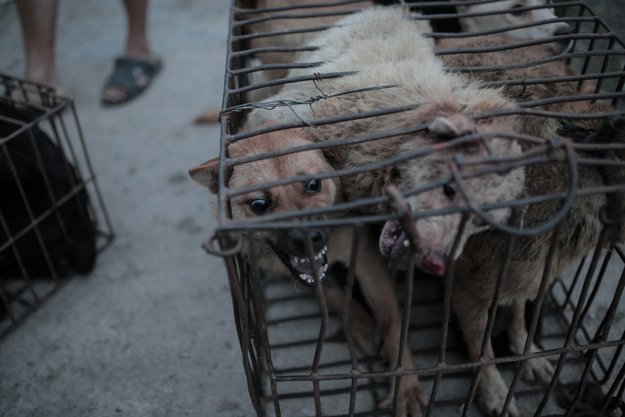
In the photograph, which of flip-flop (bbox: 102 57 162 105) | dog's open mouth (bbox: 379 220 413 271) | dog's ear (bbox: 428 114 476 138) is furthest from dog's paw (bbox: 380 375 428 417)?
flip-flop (bbox: 102 57 162 105)

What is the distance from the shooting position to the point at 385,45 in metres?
2.64

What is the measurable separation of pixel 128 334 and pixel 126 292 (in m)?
0.36

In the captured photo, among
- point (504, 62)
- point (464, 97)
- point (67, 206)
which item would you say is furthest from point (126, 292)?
point (504, 62)

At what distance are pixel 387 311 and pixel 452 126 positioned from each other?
48.7 inches

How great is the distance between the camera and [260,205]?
2.33m

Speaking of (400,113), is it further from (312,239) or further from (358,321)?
(358,321)

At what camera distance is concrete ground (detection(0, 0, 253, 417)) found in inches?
107

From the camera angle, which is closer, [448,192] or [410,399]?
[448,192]

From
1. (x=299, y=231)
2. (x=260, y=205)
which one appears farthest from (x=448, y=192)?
(x=260, y=205)

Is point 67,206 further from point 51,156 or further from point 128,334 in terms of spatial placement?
point 128,334

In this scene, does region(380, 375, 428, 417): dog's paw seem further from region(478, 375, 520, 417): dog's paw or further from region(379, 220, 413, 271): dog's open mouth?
region(379, 220, 413, 271): dog's open mouth

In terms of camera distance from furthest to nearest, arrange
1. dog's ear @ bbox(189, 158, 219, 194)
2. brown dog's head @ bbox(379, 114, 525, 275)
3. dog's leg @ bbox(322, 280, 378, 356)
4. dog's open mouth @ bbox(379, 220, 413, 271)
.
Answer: dog's leg @ bbox(322, 280, 378, 356)
dog's ear @ bbox(189, 158, 219, 194)
dog's open mouth @ bbox(379, 220, 413, 271)
brown dog's head @ bbox(379, 114, 525, 275)

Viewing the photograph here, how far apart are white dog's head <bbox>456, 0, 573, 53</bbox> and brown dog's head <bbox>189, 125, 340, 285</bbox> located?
4.40 feet

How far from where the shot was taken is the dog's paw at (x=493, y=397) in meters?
2.43
